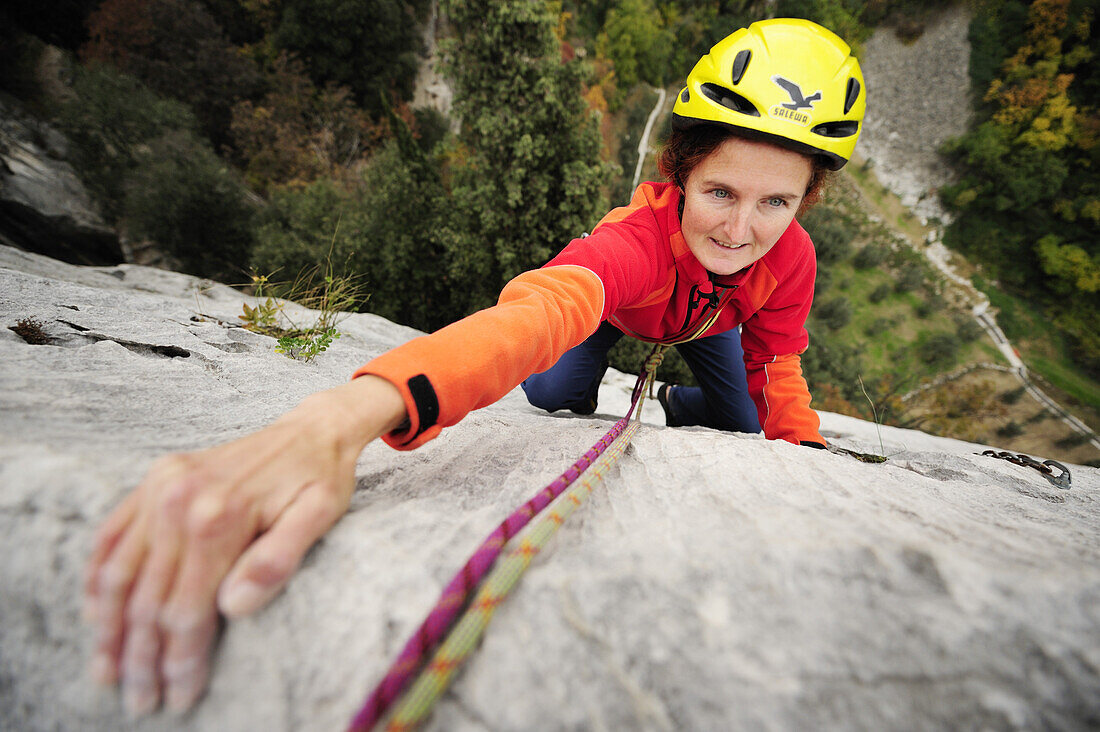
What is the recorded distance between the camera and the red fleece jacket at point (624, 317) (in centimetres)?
83

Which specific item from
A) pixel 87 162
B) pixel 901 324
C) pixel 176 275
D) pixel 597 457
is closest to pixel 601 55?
pixel 901 324

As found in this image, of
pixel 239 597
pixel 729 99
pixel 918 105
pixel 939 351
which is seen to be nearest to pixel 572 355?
pixel 729 99

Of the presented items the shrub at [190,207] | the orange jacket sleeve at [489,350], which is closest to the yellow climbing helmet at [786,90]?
the orange jacket sleeve at [489,350]

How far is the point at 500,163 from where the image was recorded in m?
8.02

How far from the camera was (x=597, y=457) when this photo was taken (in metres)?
1.07

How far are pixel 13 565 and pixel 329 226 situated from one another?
9.96 m

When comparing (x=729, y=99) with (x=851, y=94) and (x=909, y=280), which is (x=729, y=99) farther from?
(x=909, y=280)

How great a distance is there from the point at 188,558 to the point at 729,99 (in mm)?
1822

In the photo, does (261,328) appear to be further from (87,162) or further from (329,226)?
(87,162)

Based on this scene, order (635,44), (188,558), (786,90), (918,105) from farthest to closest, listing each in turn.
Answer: (918,105) → (635,44) → (786,90) → (188,558)

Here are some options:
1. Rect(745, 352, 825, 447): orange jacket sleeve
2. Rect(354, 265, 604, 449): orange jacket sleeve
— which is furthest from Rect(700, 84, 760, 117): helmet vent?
Rect(745, 352, 825, 447): orange jacket sleeve

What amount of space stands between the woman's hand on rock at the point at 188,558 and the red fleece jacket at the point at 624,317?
0.74ft

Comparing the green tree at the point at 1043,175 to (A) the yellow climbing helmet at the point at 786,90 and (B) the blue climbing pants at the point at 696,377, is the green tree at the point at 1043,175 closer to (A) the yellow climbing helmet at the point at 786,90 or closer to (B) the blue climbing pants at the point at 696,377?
(B) the blue climbing pants at the point at 696,377

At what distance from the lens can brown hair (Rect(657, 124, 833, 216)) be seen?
1.40 m
